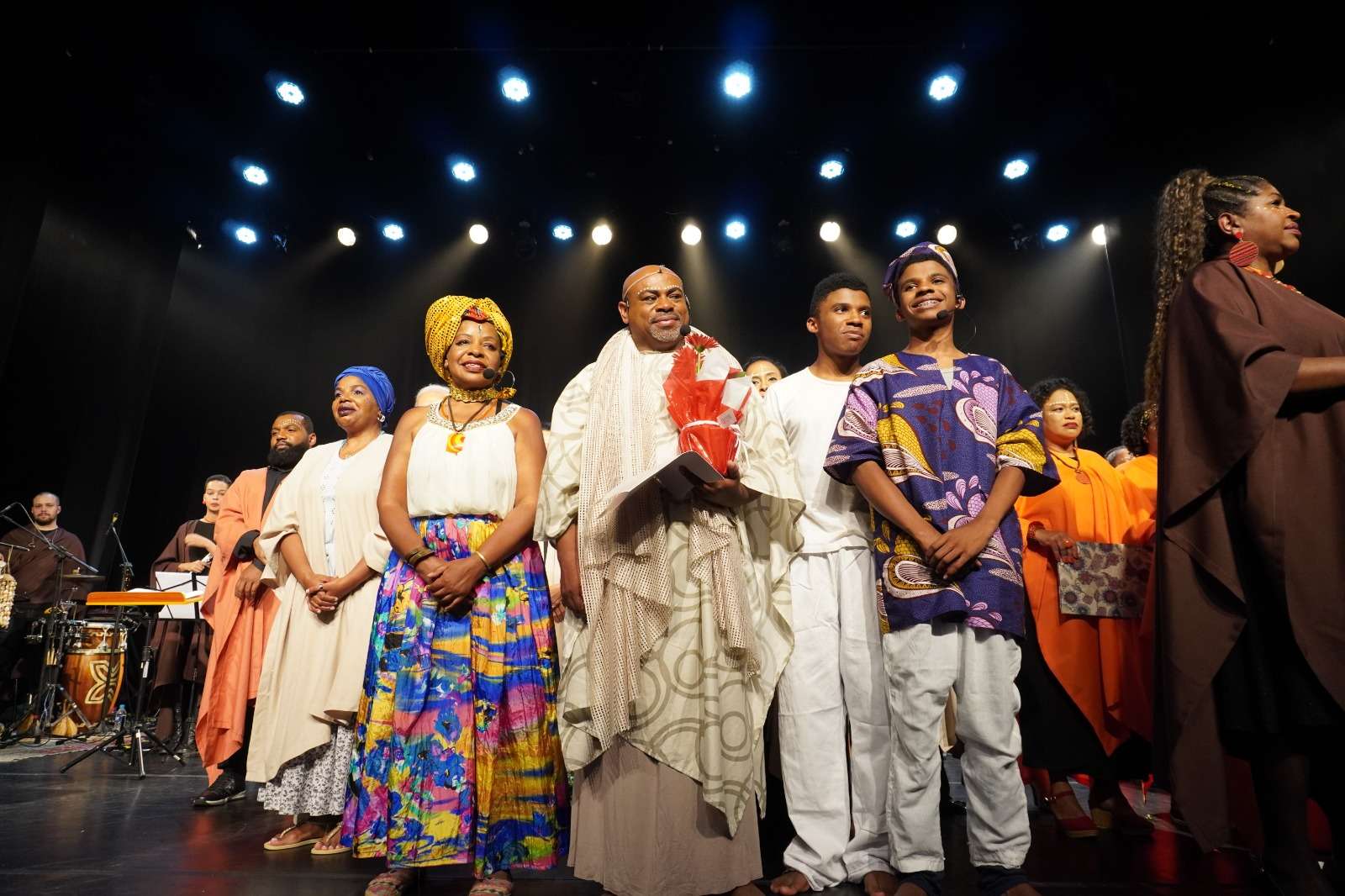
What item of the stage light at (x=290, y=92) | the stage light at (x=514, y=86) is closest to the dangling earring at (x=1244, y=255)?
the stage light at (x=514, y=86)

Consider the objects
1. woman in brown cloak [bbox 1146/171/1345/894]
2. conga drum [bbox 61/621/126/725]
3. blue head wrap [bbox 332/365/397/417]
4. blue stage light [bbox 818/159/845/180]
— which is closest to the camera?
woman in brown cloak [bbox 1146/171/1345/894]

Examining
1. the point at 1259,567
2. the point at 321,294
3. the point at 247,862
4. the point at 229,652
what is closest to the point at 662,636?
the point at 1259,567

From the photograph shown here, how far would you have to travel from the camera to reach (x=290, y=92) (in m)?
7.14

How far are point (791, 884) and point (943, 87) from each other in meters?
7.13

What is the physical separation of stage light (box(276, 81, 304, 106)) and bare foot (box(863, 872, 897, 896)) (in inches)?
317

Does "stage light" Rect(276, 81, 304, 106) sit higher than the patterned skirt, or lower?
higher

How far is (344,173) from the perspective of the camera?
8305 mm

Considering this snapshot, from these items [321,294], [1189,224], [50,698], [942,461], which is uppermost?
[321,294]

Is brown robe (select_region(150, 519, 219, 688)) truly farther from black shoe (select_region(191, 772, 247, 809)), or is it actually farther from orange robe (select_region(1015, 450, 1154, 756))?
orange robe (select_region(1015, 450, 1154, 756))

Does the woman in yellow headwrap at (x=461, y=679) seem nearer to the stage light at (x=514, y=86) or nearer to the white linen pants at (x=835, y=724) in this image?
the white linen pants at (x=835, y=724)

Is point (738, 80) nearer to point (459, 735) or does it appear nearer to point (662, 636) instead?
point (662, 636)

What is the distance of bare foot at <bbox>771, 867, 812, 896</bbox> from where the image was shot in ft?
7.01

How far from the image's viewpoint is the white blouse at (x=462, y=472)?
246 cm

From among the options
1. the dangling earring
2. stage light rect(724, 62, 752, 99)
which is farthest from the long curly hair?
stage light rect(724, 62, 752, 99)
